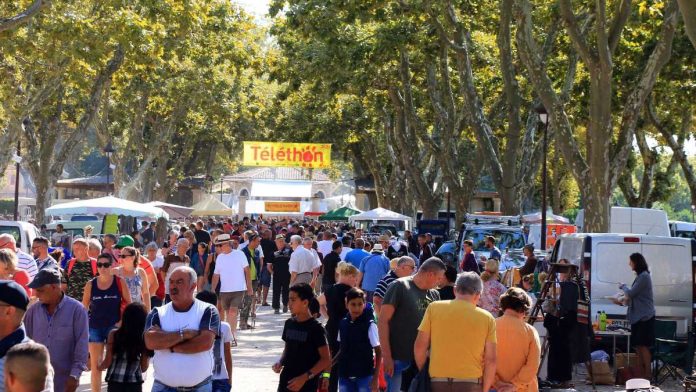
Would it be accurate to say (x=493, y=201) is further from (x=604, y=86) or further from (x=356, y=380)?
(x=356, y=380)

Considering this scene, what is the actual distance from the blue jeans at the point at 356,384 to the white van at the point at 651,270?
6.73 metres

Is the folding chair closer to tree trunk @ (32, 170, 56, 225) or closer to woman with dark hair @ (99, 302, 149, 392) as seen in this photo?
woman with dark hair @ (99, 302, 149, 392)

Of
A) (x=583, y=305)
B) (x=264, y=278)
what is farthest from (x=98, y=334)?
(x=264, y=278)

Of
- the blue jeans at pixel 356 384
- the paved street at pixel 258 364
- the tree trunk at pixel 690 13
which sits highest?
the tree trunk at pixel 690 13

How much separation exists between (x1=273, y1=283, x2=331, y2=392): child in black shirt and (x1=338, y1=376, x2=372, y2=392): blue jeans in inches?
31.9

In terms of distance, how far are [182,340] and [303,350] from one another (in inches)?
55.8

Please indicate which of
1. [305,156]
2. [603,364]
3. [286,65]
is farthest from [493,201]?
[603,364]

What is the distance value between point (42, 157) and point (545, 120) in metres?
15.5

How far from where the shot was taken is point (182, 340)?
7.70 m

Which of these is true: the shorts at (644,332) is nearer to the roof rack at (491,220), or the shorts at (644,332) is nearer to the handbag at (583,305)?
the handbag at (583,305)

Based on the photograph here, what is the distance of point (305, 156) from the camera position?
5338 centimetres

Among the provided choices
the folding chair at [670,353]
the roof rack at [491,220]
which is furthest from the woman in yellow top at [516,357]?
the roof rack at [491,220]

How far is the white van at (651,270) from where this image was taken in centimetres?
1598

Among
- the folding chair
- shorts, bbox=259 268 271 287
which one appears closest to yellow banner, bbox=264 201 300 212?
shorts, bbox=259 268 271 287
